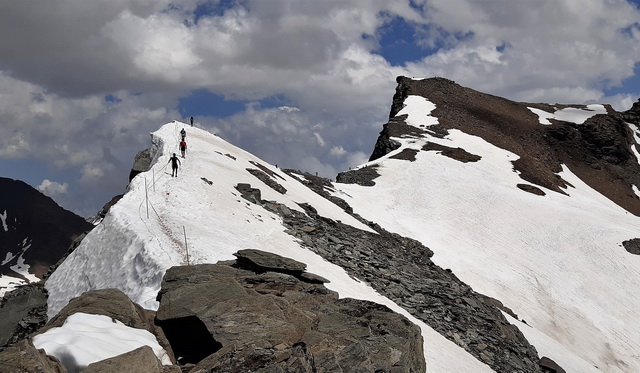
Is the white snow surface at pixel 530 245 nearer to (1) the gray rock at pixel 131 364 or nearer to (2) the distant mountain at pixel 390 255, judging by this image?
(2) the distant mountain at pixel 390 255

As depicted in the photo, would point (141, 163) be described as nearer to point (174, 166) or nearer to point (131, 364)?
point (174, 166)

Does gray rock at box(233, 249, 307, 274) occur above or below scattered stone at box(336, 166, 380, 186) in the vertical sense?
below

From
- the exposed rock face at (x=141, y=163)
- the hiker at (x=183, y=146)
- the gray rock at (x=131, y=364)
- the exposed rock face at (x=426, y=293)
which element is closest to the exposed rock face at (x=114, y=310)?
the gray rock at (x=131, y=364)

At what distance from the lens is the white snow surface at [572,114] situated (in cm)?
10531

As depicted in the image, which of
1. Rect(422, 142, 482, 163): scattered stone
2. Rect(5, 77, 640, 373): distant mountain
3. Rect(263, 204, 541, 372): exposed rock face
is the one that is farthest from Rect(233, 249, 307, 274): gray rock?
Rect(422, 142, 482, 163): scattered stone

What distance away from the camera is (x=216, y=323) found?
12.4 m

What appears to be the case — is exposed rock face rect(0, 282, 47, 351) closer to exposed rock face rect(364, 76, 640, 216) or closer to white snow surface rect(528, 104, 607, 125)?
exposed rock face rect(364, 76, 640, 216)

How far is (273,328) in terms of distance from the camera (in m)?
12.2

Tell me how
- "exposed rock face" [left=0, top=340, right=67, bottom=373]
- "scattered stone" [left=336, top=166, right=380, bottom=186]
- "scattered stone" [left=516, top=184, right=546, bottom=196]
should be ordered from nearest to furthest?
"exposed rock face" [left=0, top=340, right=67, bottom=373] < "scattered stone" [left=336, top=166, right=380, bottom=186] < "scattered stone" [left=516, top=184, right=546, bottom=196]

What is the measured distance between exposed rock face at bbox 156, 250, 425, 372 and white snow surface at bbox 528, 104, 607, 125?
328 ft

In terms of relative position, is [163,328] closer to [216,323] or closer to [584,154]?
[216,323]

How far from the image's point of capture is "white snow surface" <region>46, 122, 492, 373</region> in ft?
65.3

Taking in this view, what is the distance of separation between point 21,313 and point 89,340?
43.1ft

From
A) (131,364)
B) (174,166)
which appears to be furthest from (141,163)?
(131,364)
